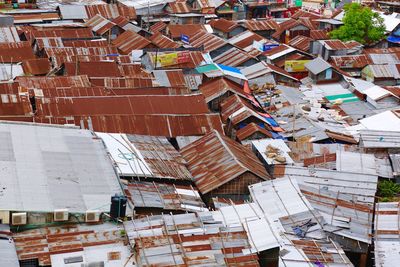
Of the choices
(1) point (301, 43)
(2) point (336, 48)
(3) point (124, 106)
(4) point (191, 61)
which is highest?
(1) point (301, 43)

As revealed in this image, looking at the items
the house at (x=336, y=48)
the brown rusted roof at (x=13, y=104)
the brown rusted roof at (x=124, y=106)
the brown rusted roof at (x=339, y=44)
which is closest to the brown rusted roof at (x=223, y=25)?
the house at (x=336, y=48)

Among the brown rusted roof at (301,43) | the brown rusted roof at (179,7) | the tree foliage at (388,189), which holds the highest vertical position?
the brown rusted roof at (179,7)

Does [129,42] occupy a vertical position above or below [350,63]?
above

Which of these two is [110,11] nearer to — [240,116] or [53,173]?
[240,116]

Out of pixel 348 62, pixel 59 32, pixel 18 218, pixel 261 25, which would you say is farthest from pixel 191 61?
pixel 18 218

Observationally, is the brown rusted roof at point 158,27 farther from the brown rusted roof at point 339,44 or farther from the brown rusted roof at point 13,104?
the brown rusted roof at point 13,104

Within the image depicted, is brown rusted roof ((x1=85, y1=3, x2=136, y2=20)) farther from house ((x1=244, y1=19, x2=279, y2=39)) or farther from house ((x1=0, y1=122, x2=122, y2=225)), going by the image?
house ((x1=0, y1=122, x2=122, y2=225))

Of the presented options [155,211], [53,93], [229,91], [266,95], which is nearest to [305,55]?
[266,95]
